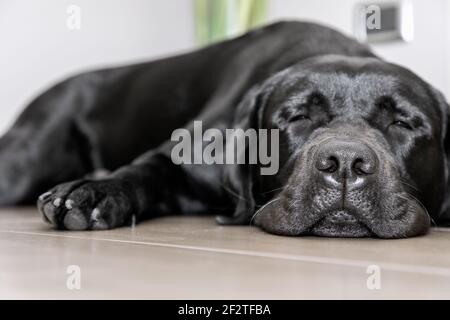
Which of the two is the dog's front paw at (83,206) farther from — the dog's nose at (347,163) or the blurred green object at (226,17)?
the blurred green object at (226,17)

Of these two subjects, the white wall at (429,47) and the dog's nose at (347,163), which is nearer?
the dog's nose at (347,163)

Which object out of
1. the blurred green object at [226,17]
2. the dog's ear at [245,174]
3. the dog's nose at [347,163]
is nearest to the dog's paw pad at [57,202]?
the dog's ear at [245,174]

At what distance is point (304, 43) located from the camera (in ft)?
8.64

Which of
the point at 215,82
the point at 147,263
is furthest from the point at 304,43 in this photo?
the point at 147,263

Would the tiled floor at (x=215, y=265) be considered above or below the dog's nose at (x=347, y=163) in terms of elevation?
below

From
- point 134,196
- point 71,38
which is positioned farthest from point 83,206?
point 71,38

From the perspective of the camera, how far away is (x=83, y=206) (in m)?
1.92

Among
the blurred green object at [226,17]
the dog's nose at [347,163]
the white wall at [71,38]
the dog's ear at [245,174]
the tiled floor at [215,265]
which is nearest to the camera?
the tiled floor at [215,265]

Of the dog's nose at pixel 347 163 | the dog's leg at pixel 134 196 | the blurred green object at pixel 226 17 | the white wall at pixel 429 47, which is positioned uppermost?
the blurred green object at pixel 226 17

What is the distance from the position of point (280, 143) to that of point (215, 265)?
83cm

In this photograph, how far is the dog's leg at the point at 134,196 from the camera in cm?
191

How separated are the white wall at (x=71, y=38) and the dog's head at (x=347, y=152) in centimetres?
227

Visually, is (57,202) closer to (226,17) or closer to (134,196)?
(134,196)

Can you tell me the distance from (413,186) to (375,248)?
1.41ft
